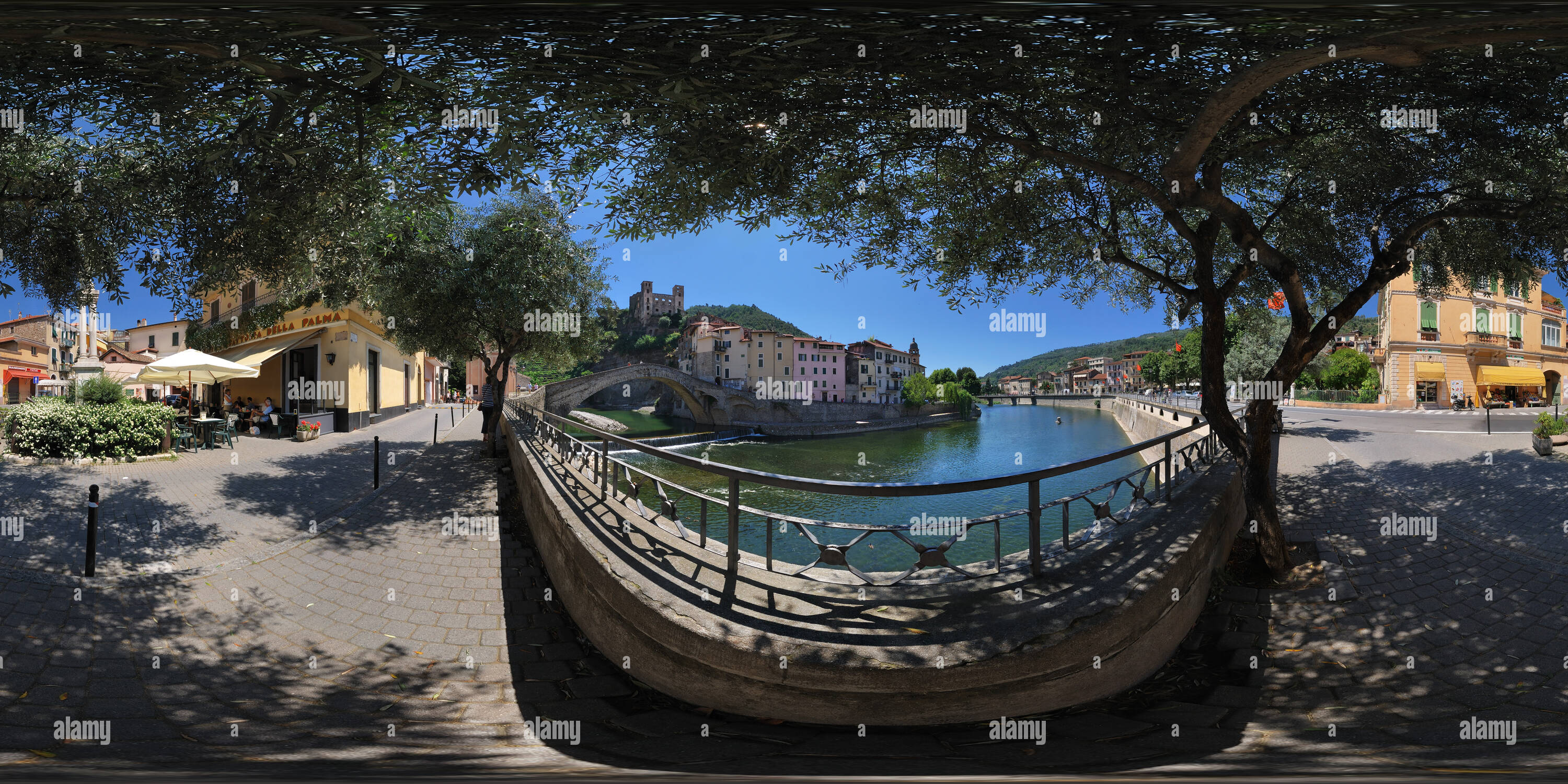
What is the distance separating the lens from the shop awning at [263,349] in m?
14.9

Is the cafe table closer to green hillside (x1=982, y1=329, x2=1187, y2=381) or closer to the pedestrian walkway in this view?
the pedestrian walkway

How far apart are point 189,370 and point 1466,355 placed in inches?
1750

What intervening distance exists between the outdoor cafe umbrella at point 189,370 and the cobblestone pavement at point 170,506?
290 cm

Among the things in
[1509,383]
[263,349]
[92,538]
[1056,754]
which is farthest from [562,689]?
[1509,383]

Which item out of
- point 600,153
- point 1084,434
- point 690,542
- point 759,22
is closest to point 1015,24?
point 759,22

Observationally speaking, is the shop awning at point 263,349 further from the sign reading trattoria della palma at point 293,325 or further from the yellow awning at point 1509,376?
the yellow awning at point 1509,376

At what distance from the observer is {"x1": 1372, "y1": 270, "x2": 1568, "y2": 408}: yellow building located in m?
21.5

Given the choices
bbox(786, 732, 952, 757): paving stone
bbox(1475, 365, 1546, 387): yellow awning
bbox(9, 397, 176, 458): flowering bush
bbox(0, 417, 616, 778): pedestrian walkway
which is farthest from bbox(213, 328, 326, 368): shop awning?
bbox(1475, 365, 1546, 387): yellow awning

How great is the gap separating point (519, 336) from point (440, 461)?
3.11 meters

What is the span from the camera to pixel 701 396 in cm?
3816

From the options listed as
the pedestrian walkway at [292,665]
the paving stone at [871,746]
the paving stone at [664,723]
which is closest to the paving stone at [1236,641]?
the paving stone at [871,746]

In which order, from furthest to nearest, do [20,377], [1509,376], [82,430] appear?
1. [1509,376]
2. [20,377]
3. [82,430]

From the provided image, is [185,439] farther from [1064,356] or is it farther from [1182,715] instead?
[1064,356]

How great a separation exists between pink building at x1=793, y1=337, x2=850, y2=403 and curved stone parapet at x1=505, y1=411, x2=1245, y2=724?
150 feet
